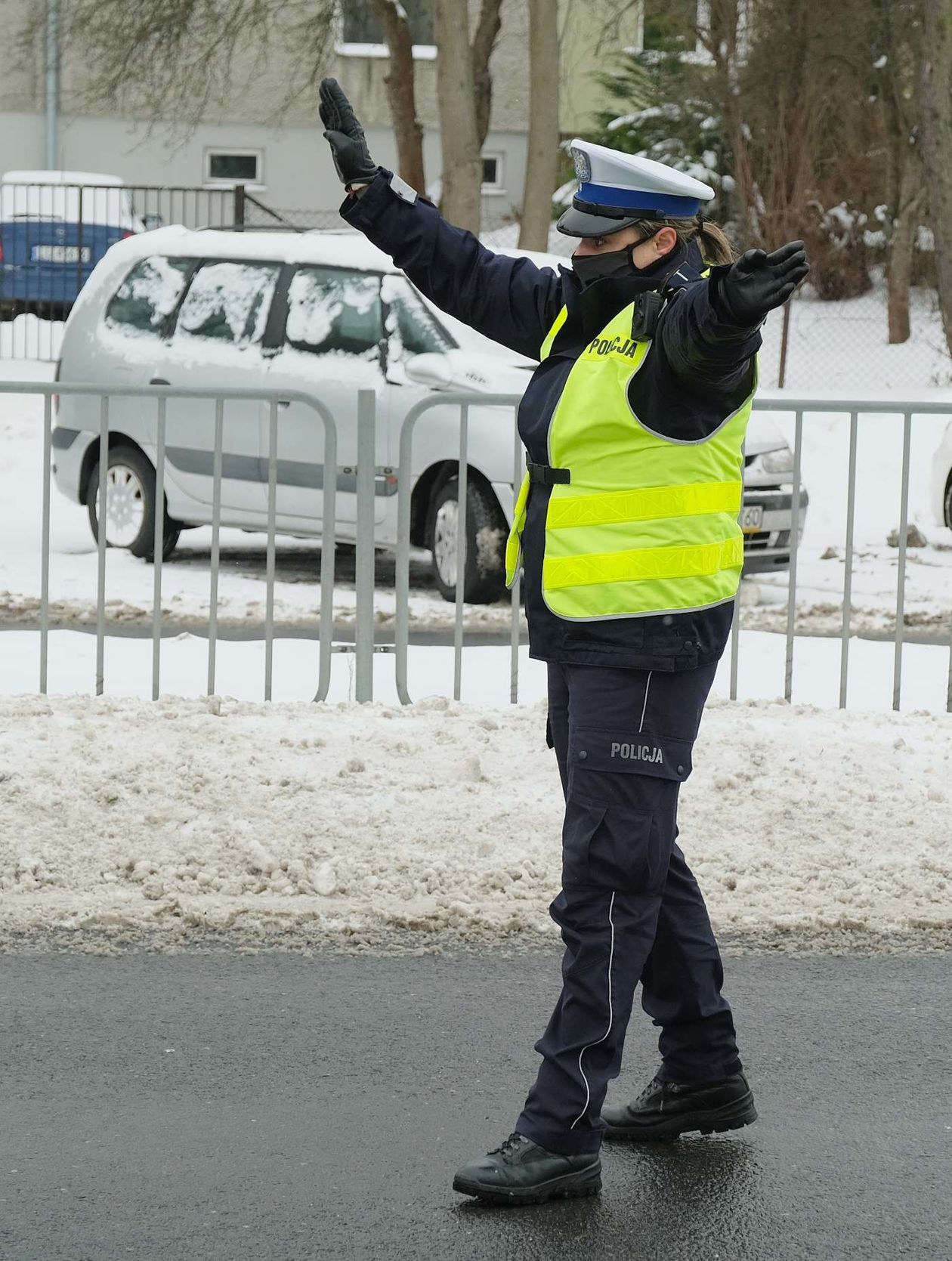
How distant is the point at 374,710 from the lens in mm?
6824

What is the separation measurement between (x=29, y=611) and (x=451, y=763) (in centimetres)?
470

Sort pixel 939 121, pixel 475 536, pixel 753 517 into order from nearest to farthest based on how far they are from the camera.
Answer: pixel 753 517 → pixel 475 536 → pixel 939 121

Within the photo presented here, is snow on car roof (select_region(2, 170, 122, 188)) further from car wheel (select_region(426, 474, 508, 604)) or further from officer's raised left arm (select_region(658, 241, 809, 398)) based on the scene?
officer's raised left arm (select_region(658, 241, 809, 398))

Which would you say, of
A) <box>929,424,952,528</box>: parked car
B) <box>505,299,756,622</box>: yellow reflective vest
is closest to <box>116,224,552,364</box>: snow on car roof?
<box>929,424,952,528</box>: parked car

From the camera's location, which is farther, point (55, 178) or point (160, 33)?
point (55, 178)

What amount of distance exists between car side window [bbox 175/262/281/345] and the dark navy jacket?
7.96 m

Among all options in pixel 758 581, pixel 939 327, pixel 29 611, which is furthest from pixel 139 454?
pixel 939 327

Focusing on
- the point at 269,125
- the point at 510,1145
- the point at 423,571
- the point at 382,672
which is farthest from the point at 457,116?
the point at 510,1145

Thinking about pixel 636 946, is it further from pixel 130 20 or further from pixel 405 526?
pixel 130 20

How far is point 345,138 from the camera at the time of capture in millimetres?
4191

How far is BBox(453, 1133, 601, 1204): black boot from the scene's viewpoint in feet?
11.5

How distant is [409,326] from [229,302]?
133cm

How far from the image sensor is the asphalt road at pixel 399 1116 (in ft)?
11.2

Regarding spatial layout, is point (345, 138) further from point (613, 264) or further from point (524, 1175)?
point (524, 1175)
